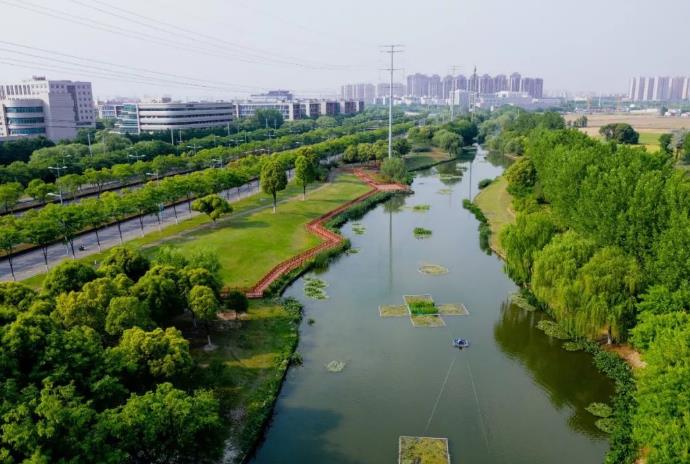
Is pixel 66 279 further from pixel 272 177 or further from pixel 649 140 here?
pixel 649 140

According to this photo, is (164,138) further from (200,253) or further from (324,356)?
(324,356)

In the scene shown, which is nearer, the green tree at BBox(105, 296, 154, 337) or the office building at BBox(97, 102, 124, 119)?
the green tree at BBox(105, 296, 154, 337)

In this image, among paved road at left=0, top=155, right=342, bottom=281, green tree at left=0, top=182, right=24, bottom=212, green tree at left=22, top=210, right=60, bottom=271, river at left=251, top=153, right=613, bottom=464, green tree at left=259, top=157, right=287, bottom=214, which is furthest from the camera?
green tree at left=259, top=157, right=287, bottom=214

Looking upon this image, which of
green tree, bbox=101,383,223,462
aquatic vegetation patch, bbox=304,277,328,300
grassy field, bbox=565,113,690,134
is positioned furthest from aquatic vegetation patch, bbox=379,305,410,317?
grassy field, bbox=565,113,690,134

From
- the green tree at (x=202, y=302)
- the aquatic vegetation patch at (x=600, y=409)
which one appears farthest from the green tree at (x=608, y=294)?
the green tree at (x=202, y=302)

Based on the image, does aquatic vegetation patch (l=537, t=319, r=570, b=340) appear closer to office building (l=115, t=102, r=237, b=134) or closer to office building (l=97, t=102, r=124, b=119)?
office building (l=115, t=102, r=237, b=134)

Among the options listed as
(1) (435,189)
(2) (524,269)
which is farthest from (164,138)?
(2) (524,269)
